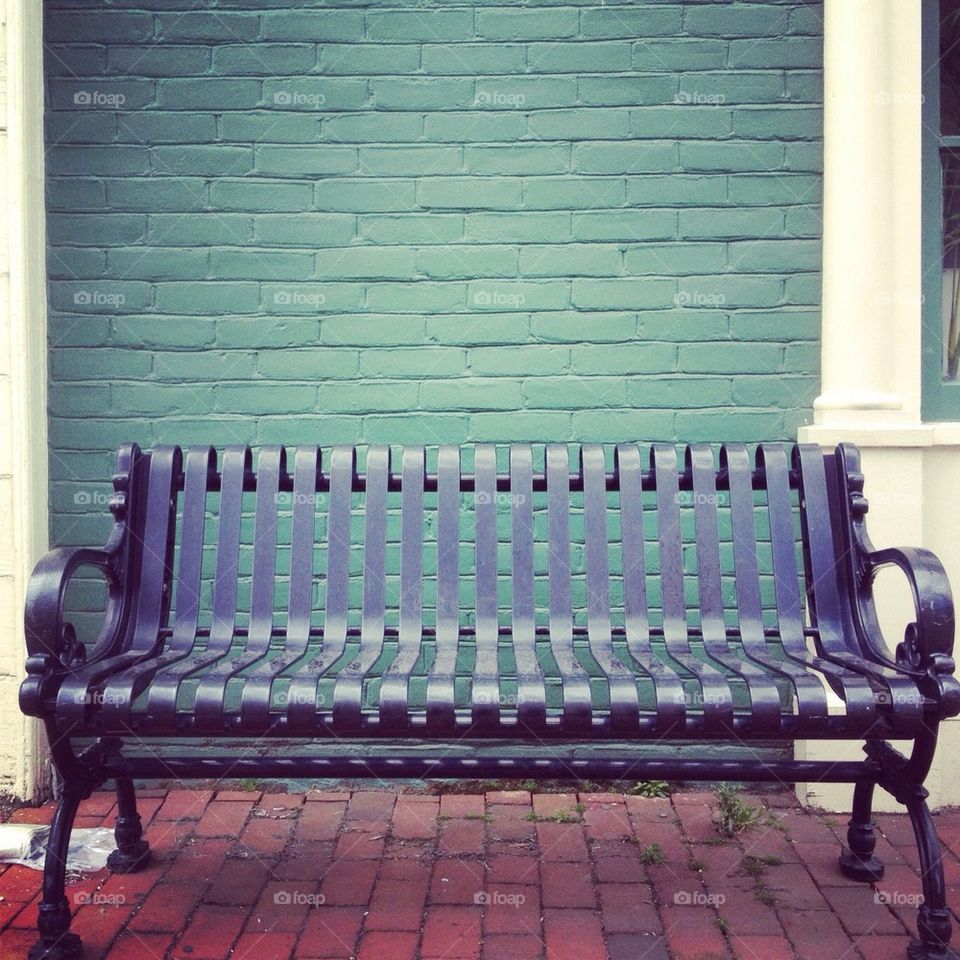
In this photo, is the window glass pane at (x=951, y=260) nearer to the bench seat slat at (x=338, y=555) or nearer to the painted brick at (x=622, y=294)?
the painted brick at (x=622, y=294)

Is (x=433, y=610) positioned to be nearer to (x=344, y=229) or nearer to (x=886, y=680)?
(x=344, y=229)

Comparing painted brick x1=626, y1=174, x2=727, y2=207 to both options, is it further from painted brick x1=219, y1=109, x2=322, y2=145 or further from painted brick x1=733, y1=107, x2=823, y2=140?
painted brick x1=219, y1=109, x2=322, y2=145

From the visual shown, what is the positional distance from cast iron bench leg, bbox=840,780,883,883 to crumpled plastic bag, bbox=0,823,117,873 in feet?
6.89

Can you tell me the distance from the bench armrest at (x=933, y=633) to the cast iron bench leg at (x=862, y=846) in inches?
22.0

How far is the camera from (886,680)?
2273mm

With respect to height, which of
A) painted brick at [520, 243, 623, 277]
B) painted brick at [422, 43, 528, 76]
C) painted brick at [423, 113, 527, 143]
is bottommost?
painted brick at [520, 243, 623, 277]

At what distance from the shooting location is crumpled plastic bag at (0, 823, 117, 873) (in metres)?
2.79

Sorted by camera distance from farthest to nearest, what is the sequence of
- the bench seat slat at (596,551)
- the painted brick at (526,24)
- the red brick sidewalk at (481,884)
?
Answer: the painted brick at (526,24), the bench seat slat at (596,551), the red brick sidewalk at (481,884)

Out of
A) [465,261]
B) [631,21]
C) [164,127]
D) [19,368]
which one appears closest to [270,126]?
[164,127]

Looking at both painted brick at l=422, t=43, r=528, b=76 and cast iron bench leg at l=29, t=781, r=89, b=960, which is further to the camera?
painted brick at l=422, t=43, r=528, b=76

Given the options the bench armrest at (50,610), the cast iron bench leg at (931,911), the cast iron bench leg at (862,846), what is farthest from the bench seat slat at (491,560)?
the cast iron bench leg at (931,911)

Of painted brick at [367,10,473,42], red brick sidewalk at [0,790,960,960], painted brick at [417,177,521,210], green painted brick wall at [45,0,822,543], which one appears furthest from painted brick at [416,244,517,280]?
red brick sidewalk at [0,790,960,960]

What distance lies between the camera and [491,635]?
2686 millimetres

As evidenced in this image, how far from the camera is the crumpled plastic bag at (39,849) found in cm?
279
